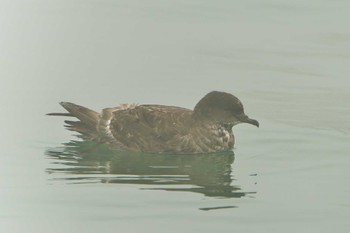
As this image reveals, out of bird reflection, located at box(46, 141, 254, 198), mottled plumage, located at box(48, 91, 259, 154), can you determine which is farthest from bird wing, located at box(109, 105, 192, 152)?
bird reflection, located at box(46, 141, 254, 198)

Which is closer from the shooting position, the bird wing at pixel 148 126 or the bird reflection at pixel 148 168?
the bird reflection at pixel 148 168

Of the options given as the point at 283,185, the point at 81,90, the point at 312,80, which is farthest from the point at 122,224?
the point at 312,80

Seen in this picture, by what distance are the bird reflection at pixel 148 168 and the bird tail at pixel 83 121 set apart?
160 mm

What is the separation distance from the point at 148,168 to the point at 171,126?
3.62 ft

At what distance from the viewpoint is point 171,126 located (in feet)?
47.2

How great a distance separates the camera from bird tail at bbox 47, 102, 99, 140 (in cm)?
1460

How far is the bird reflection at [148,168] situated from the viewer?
12.6 meters

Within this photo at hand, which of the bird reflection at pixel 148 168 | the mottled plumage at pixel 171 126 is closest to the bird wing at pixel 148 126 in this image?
the mottled plumage at pixel 171 126

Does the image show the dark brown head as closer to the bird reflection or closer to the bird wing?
the bird wing

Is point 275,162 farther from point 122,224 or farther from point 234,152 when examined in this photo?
point 122,224

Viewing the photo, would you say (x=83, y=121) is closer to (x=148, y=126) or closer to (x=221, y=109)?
(x=148, y=126)

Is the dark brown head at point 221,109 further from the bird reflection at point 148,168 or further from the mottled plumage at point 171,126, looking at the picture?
the bird reflection at point 148,168

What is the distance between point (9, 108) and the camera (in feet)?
52.2

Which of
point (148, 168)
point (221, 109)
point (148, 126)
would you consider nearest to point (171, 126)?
point (148, 126)
